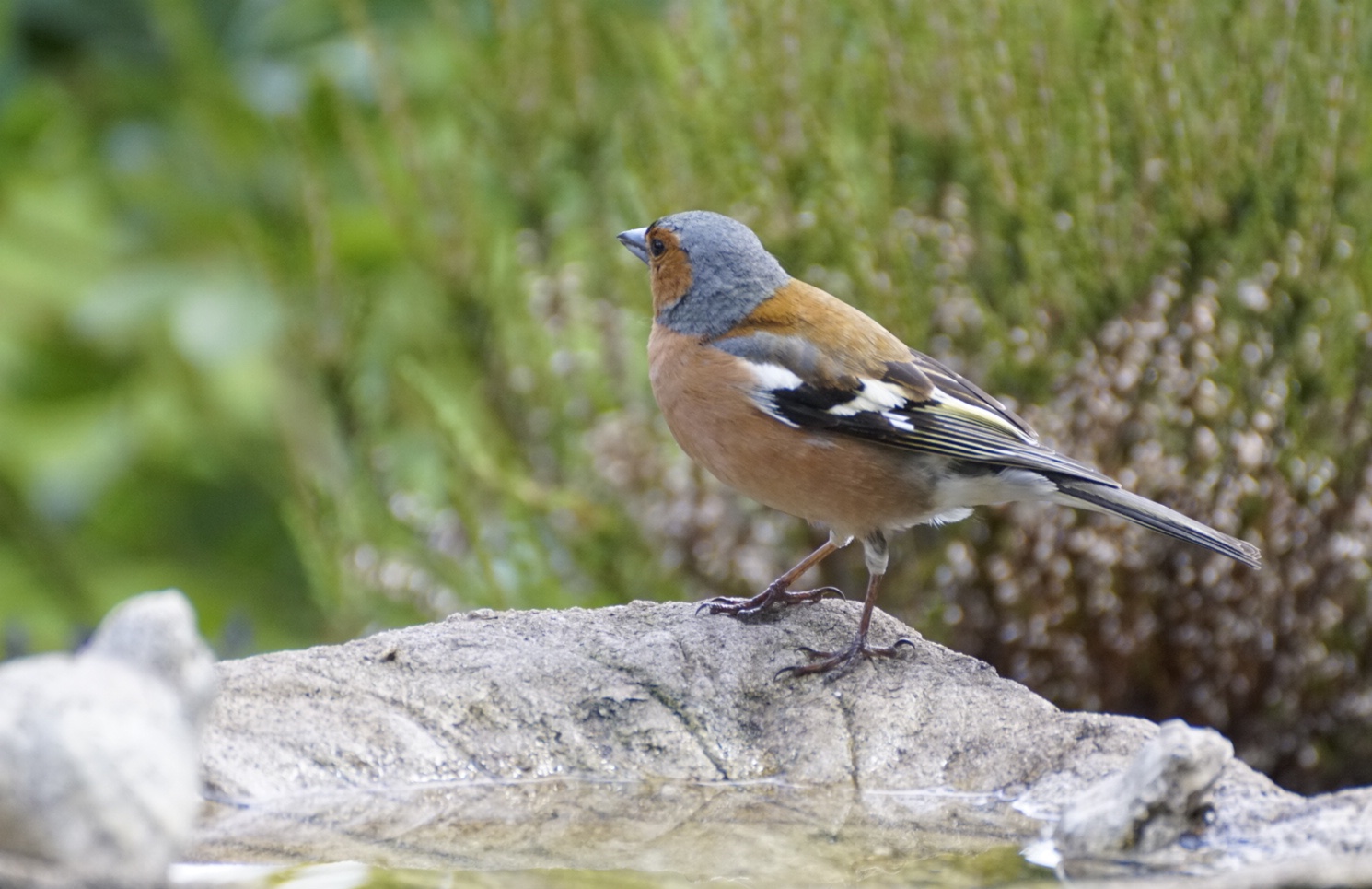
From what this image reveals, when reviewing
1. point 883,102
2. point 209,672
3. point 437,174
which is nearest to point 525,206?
point 437,174

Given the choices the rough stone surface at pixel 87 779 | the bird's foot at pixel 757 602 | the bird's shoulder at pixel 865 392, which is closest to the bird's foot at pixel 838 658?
the bird's foot at pixel 757 602

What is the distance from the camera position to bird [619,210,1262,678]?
331cm

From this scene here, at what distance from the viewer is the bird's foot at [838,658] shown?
3021 mm

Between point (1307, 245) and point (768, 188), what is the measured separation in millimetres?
1560

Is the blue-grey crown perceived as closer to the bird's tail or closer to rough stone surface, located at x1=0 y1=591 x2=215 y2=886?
the bird's tail

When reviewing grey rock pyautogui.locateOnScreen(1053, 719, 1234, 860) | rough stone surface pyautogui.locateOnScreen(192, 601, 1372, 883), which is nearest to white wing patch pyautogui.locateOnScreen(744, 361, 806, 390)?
rough stone surface pyautogui.locateOnScreen(192, 601, 1372, 883)

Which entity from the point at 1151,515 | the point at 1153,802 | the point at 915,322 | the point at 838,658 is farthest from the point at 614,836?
the point at 915,322

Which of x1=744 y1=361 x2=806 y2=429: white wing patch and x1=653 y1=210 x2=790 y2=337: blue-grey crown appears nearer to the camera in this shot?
x1=744 y1=361 x2=806 y2=429: white wing patch

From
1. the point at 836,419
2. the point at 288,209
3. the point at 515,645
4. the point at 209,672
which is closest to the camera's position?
the point at 209,672

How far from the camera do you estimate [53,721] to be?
172cm

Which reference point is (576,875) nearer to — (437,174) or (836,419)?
(836,419)

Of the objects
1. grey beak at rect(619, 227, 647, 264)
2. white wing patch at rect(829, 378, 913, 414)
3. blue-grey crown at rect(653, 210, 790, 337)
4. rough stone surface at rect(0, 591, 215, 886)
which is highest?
grey beak at rect(619, 227, 647, 264)

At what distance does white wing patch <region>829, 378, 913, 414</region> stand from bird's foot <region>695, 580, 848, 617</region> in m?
0.42

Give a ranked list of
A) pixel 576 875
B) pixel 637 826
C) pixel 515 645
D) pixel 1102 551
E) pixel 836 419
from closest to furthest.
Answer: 1. pixel 576 875
2. pixel 637 826
3. pixel 515 645
4. pixel 836 419
5. pixel 1102 551
